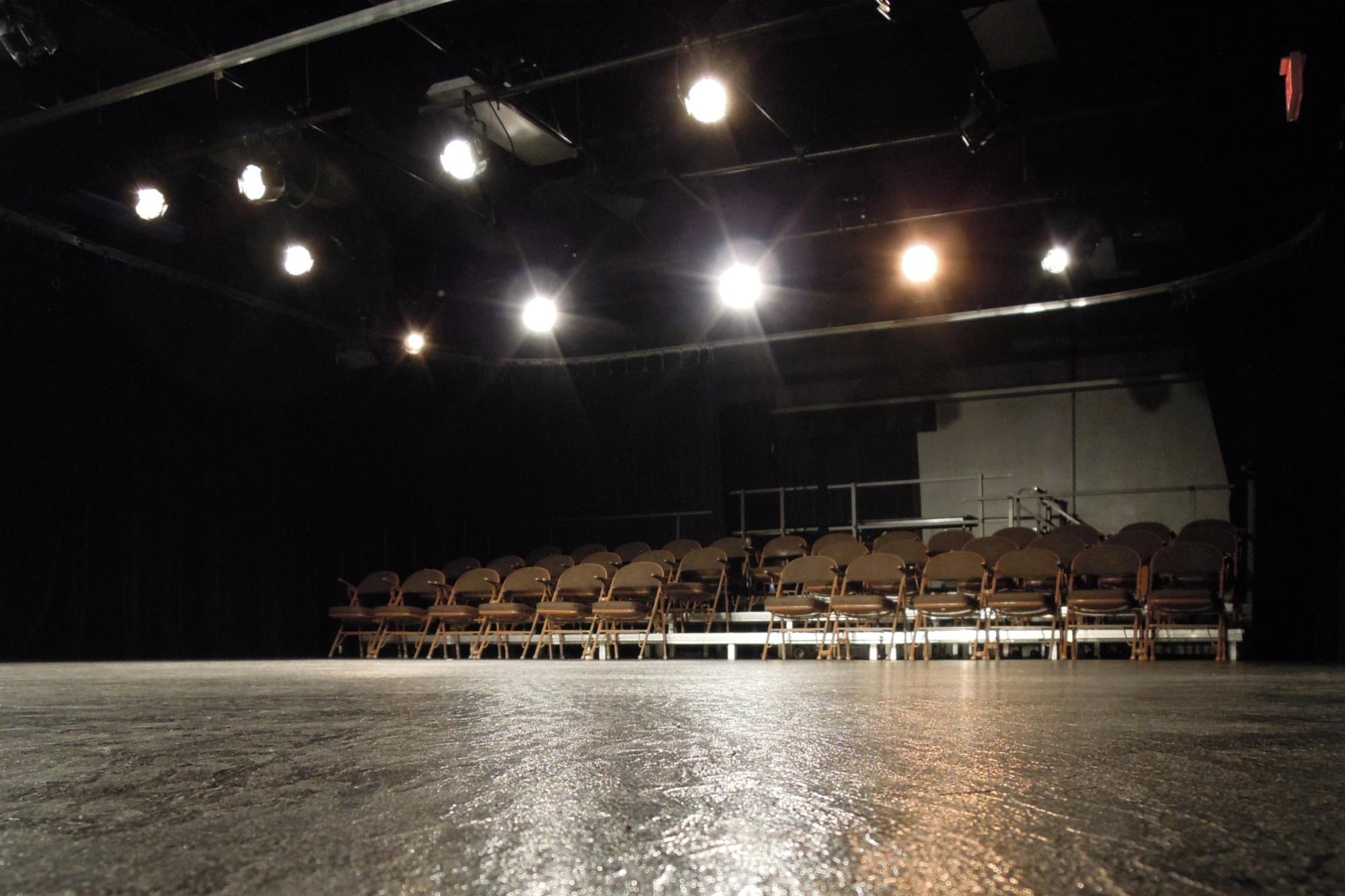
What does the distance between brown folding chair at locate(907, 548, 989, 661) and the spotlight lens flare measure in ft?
14.5

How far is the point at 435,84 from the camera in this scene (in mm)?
6812

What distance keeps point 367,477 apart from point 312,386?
1.26 meters

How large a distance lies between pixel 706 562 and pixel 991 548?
8.20 ft

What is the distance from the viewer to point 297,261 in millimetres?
8445

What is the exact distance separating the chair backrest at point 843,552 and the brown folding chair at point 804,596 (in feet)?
1.53

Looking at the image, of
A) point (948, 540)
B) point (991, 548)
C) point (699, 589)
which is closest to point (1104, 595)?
point (991, 548)

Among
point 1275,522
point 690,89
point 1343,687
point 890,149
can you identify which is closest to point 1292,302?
point 1275,522

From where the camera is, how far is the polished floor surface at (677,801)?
54 cm

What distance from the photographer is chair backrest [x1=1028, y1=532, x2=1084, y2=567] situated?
8133 millimetres

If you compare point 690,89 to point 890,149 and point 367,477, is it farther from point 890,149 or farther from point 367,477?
point 367,477

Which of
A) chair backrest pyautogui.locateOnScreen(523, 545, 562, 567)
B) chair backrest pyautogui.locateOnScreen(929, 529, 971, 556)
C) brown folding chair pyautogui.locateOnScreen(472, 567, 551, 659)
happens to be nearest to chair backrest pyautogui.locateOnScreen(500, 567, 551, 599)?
brown folding chair pyautogui.locateOnScreen(472, 567, 551, 659)

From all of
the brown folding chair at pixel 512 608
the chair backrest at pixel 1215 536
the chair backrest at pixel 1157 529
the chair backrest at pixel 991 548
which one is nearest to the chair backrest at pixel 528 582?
the brown folding chair at pixel 512 608

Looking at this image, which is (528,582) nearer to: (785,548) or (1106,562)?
(785,548)

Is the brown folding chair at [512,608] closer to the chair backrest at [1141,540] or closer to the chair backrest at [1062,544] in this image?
the chair backrest at [1062,544]
